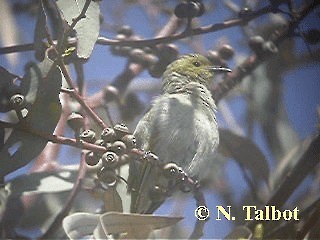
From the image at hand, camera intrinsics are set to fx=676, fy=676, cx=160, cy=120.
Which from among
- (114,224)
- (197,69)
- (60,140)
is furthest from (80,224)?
(197,69)

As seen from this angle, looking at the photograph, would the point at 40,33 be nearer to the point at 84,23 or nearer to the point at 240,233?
the point at 84,23

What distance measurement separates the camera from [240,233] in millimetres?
1290

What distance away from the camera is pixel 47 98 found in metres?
1.25

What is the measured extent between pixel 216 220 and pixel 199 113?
8.5 inches

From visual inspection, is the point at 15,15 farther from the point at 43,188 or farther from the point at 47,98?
the point at 43,188

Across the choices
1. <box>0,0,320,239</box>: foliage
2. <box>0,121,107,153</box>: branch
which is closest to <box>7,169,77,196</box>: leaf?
<box>0,0,320,239</box>: foliage

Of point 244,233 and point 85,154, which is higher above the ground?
point 85,154

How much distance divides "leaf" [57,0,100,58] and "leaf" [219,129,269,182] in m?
0.33

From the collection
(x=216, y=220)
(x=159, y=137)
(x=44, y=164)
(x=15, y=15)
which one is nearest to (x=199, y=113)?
(x=159, y=137)

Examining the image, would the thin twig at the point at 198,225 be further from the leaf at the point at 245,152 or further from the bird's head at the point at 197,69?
the bird's head at the point at 197,69

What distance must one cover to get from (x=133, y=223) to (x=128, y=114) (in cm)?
23

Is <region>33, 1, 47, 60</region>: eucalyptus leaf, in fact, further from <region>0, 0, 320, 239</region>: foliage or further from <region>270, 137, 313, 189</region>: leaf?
<region>270, 137, 313, 189</region>: leaf

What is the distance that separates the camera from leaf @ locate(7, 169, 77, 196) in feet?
4.31

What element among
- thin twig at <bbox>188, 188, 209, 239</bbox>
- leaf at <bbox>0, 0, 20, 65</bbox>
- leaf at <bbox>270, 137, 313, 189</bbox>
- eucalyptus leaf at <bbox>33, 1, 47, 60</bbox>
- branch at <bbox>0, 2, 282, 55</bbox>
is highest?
eucalyptus leaf at <bbox>33, 1, 47, 60</bbox>
